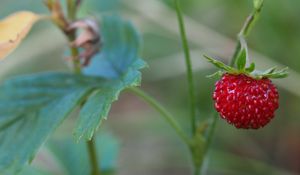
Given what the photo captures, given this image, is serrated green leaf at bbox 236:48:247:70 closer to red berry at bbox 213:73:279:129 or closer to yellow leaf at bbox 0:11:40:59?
red berry at bbox 213:73:279:129

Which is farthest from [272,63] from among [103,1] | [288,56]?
[103,1]

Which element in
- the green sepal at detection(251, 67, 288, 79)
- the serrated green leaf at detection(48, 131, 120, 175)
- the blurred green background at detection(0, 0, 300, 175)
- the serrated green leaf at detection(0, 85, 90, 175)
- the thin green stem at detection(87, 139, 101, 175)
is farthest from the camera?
the blurred green background at detection(0, 0, 300, 175)

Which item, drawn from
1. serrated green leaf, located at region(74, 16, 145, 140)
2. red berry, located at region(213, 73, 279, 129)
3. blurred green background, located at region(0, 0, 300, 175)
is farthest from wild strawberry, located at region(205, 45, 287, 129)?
blurred green background, located at region(0, 0, 300, 175)

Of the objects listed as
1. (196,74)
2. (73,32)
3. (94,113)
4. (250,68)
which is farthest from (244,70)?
(196,74)

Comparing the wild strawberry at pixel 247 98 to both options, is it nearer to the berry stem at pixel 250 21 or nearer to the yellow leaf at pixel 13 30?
the berry stem at pixel 250 21

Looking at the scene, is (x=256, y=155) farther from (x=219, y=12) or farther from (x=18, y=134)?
(x=18, y=134)
